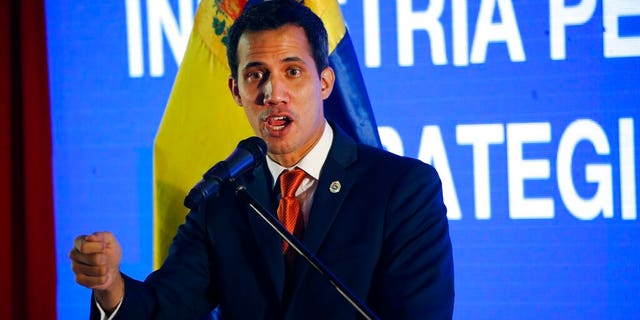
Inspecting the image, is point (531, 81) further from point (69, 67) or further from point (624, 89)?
point (69, 67)

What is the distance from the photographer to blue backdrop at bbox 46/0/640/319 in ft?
9.25

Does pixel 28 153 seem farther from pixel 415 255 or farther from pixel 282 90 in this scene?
pixel 415 255

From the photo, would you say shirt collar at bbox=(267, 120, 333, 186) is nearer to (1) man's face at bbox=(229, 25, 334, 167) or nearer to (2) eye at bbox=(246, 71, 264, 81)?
(1) man's face at bbox=(229, 25, 334, 167)

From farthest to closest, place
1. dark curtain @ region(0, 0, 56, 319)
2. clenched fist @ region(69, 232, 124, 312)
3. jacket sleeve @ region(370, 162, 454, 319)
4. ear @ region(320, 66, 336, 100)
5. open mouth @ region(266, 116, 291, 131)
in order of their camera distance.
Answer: dark curtain @ region(0, 0, 56, 319) → ear @ region(320, 66, 336, 100) → open mouth @ region(266, 116, 291, 131) → jacket sleeve @ region(370, 162, 454, 319) → clenched fist @ region(69, 232, 124, 312)

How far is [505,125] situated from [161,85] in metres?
1.45

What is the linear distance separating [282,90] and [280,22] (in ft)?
0.60

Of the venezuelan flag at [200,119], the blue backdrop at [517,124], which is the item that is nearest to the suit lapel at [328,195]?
the venezuelan flag at [200,119]

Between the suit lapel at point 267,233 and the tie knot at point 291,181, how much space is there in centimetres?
4

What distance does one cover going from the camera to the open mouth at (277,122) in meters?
1.83

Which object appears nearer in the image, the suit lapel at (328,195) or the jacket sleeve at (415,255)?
the jacket sleeve at (415,255)

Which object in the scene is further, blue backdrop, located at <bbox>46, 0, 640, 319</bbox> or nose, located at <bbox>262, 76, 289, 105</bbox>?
blue backdrop, located at <bbox>46, 0, 640, 319</bbox>

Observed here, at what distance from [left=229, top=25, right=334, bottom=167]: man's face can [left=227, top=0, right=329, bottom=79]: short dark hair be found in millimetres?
17

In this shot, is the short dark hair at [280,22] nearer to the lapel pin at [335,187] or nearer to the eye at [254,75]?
the eye at [254,75]

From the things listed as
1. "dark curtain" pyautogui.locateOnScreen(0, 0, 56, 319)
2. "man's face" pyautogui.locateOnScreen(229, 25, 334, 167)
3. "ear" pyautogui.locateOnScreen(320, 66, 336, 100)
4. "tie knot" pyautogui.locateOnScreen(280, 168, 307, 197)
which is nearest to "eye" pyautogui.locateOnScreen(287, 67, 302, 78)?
"man's face" pyautogui.locateOnScreen(229, 25, 334, 167)
